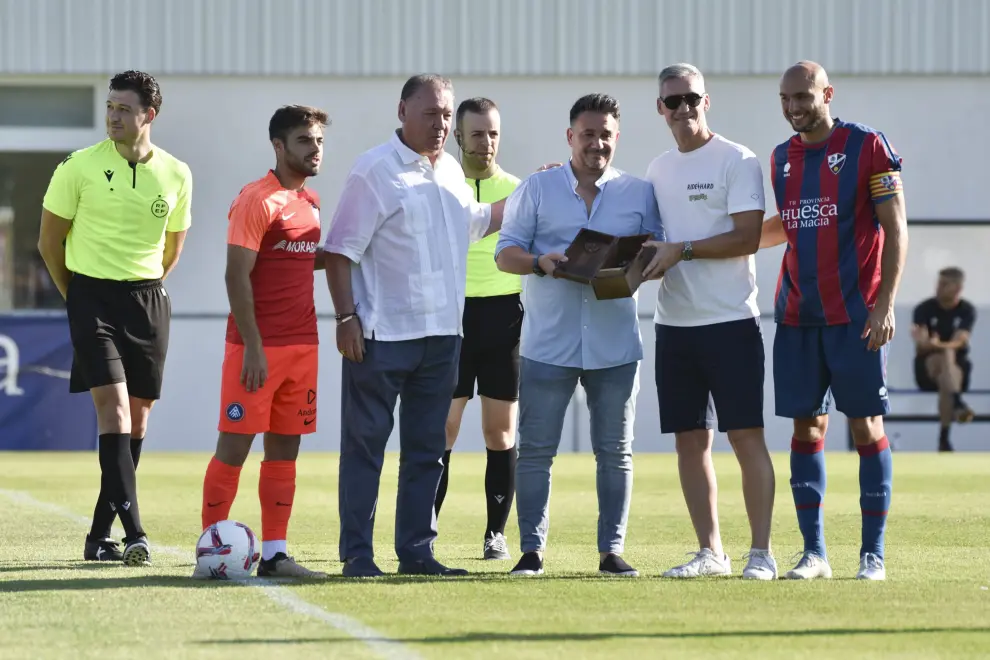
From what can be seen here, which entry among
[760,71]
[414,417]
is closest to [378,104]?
[760,71]

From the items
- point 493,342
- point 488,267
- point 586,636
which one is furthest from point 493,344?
point 586,636

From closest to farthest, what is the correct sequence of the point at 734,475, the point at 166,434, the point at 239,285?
the point at 239,285
the point at 734,475
the point at 166,434

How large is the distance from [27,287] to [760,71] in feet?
28.7

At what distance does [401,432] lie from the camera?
671 centimetres

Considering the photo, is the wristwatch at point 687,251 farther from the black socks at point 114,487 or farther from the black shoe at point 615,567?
the black socks at point 114,487

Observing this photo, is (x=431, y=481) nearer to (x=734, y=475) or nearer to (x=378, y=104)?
(x=734, y=475)

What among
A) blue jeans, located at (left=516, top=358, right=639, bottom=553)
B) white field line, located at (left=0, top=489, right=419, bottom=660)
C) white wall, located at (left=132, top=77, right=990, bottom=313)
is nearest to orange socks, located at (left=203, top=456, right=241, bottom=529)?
white field line, located at (left=0, top=489, right=419, bottom=660)

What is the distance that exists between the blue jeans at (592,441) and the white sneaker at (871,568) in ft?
3.15

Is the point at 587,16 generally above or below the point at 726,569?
above

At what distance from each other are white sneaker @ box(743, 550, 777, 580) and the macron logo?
2158 mm

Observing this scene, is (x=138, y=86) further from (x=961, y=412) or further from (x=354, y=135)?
(x=961, y=412)

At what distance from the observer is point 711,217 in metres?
6.59

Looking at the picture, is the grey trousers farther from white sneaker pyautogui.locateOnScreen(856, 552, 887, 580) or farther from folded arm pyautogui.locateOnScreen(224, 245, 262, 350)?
white sneaker pyautogui.locateOnScreen(856, 552, 887, 580)

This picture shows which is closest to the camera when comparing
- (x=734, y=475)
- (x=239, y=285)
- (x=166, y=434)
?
(x=239, y=285)
